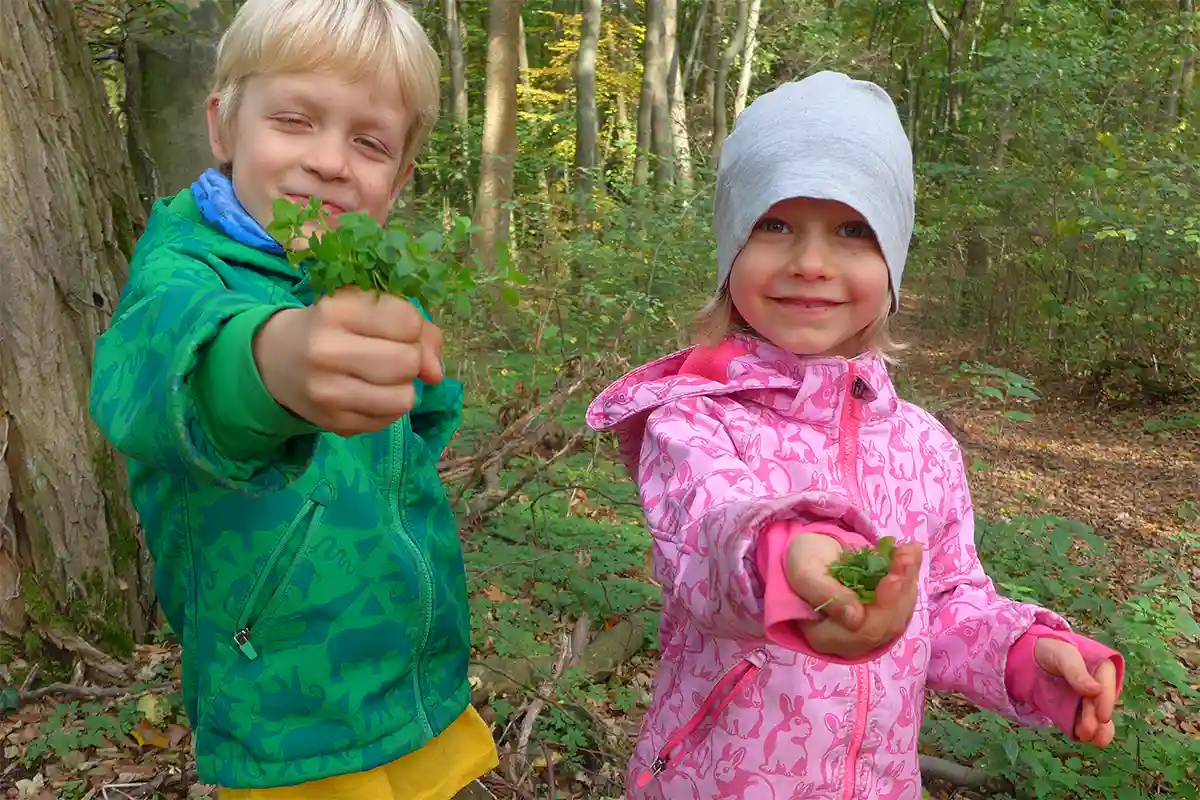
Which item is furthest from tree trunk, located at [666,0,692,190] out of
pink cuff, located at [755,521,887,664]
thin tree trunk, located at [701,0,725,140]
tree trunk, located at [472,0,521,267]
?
pink cuff, located at [755,521,887,664]

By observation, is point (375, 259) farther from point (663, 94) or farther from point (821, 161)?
point (663, 94)

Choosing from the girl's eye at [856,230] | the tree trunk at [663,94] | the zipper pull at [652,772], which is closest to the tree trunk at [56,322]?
the zipper pull at [652,772]

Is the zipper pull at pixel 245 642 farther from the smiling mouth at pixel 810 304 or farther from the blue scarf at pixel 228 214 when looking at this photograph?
the smiling mouth at pixel 810 304

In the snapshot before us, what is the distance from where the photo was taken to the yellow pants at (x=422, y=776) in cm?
161

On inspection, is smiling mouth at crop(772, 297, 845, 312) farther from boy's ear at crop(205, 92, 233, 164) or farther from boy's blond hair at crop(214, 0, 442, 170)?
boy's ear at crop(205, 92, 233, 164)

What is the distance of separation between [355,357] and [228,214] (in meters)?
0.75

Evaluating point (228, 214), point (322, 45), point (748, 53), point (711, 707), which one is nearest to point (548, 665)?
point (711, 707)

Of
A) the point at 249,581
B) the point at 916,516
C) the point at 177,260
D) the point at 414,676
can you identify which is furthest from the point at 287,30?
the point at 916,516

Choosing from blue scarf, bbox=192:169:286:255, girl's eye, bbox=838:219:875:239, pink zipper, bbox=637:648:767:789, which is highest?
blue scarf, bbox=192:169:286:255

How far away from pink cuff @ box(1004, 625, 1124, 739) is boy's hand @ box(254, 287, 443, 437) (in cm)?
125

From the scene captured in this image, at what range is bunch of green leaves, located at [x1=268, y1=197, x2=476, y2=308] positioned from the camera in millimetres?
891

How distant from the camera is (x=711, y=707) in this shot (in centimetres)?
163

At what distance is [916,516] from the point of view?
1720mm

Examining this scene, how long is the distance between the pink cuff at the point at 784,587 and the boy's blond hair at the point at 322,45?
3.48ft
